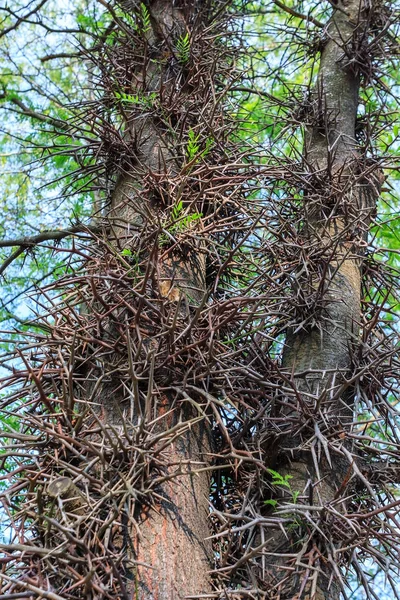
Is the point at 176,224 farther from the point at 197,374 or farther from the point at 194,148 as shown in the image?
the point at 197,374

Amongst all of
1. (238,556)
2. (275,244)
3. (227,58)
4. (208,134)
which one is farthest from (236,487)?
(227,58)

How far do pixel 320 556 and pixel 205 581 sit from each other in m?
0.30

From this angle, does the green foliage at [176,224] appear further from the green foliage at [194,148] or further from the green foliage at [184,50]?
the green foliage at [184,50]

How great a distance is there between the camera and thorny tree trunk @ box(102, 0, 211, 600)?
1492 mm

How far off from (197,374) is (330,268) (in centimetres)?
76

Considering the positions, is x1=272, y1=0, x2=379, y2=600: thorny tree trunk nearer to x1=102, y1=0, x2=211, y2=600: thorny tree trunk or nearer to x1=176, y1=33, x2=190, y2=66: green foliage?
x1=102, y1=0, x2=211, y2=600: thorny tree trunk

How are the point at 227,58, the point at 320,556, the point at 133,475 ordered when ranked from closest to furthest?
1. the point at 133,475
2. the point at 320,556
3. the point at 227,58

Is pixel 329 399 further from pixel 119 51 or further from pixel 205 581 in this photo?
pixel 119 51

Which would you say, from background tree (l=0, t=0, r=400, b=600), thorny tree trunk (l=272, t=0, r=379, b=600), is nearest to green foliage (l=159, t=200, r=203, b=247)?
background tree (l=0, t=0, r=400, b=600)

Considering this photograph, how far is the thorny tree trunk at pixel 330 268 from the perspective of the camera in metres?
1.87

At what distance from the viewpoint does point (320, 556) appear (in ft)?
5.37

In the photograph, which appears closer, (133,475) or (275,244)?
(133,475)

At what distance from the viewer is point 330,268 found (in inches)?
91.0

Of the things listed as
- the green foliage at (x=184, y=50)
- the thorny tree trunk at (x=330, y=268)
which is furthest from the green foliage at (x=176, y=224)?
the green foliage at (x=184, y=50)
